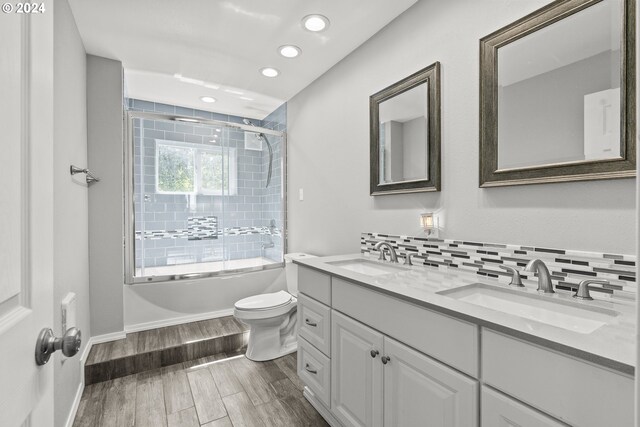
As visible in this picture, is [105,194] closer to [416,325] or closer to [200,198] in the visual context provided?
[200,198]

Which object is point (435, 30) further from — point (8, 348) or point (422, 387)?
point (8, 348)

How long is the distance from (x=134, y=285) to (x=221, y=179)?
1307mm

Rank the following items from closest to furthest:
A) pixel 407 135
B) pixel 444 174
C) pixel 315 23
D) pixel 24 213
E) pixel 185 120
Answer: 1. pixel 24 213
2. pixel 444 174
3. pixel 407 135
4. pixel 315 23
5. pixel 185 120

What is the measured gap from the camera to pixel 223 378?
2.11m

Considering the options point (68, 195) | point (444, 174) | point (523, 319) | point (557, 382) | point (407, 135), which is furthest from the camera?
point (407, 135)

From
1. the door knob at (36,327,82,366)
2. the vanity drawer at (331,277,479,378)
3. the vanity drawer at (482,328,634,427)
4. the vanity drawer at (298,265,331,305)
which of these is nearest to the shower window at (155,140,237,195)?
the vanity drawer at (298,265,331,305)

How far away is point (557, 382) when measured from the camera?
0.73 m

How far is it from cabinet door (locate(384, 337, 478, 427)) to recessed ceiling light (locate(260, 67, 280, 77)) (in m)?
2.31

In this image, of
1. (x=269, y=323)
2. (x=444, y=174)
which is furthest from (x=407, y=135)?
(x=269, y=323)

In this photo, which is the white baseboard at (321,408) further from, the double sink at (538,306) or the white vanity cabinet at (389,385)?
the double sink at (538,306)

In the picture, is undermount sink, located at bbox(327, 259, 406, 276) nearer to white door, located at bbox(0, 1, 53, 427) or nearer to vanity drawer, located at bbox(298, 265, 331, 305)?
vanity drawer, located at bbox(298, 265, 331, 305)

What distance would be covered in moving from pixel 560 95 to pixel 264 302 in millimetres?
2185

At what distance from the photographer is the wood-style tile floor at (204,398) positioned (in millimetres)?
1683

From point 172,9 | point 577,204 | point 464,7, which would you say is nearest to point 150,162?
point 172,9
